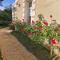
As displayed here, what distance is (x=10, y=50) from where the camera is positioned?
9016mm

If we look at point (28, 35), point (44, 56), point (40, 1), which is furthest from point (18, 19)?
point (44, 56)

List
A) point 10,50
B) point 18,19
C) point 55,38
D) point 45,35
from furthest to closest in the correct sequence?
point 18,19, point 10,50, point 45,35, point 55,38

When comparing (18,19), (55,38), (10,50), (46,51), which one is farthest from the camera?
(18,19)

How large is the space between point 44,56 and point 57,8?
2057 mm

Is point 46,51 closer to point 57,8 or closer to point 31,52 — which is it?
point 31,52

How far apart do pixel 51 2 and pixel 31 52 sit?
231 centimetres

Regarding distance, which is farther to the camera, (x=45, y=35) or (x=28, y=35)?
(x=28, y=35)

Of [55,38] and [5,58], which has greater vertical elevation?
[55,38]

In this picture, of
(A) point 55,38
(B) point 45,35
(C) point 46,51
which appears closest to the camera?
(A) point 55,38

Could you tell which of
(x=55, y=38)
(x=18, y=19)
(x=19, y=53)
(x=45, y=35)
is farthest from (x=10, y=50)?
(x=18, y=19)

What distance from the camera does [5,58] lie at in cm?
754

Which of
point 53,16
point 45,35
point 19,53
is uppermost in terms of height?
point 53,16

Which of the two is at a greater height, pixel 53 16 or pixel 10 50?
pixel 53 16

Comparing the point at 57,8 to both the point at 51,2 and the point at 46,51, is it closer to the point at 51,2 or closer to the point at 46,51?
the point at 51,2
